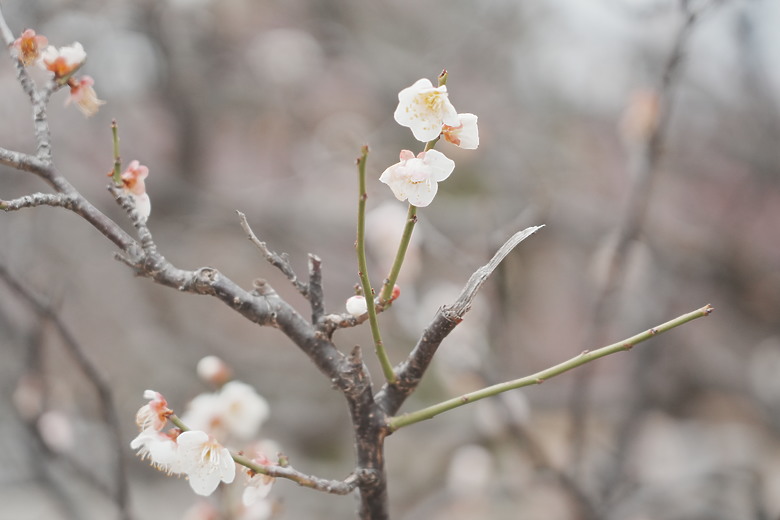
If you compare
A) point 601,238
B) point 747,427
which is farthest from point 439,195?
point 747,427

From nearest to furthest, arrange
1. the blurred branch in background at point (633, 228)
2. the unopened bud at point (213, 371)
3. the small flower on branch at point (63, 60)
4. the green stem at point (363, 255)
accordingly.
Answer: the green stem at point (363, 255) < the small flower on branch at point (63, 60) < the unopened bud at point (213, 371) < the blurred branch in background at point (633, 228)

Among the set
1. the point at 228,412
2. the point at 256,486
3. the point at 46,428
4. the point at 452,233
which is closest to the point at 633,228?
the point at 228,412

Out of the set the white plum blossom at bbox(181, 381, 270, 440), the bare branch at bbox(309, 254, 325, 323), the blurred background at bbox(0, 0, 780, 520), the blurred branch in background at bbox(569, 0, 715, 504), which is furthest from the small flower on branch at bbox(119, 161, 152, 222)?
the blurred branch in background at bbox(569, 0, 715, 504)

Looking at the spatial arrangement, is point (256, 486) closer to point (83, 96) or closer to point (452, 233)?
point (83, 96)

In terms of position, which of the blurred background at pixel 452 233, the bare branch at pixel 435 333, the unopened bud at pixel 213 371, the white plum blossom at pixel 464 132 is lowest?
the bare branch at pixel 435 333

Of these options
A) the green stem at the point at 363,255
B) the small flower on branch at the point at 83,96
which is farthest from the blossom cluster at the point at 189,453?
the small flower on branch at the point at 83,96

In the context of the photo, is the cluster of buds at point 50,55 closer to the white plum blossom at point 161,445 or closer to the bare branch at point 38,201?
the bare branch at point 38,201

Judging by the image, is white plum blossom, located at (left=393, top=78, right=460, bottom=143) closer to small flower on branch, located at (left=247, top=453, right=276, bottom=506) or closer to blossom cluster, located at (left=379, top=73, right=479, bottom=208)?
blossom cluster, located at (left=379, top=73, right=479, bottom=208)
